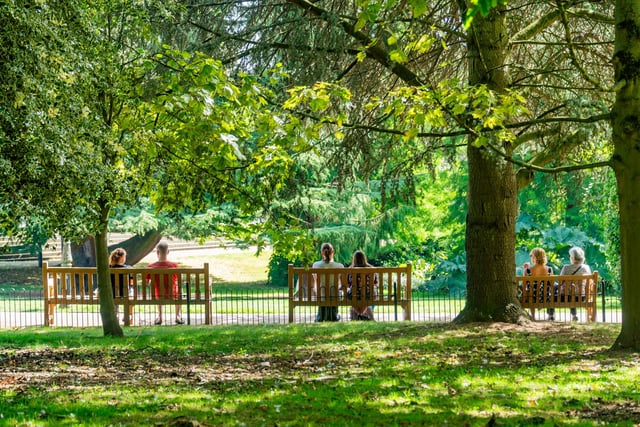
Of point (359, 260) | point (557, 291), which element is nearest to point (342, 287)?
point (359, 260)

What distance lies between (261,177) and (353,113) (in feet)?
10.7

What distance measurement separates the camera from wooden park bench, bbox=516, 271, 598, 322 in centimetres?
1467

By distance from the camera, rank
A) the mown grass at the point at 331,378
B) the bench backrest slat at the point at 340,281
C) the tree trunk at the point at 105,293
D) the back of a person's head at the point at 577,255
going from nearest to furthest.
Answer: the mown grass at the point at 331,378 → the tree trunk at the point at 105,293 → the bench backrest slat at the point at 340,281 → the back of a person's head at the point at 577,255

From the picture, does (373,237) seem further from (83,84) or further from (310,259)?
(83,84)

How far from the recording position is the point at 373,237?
2872cm

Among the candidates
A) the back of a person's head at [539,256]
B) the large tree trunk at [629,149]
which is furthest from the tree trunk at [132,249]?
the large tree trunk at [629,149]

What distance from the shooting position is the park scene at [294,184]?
6.96 metres

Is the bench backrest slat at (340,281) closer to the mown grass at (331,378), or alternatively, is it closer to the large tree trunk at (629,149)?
the mown grass at (331,378)

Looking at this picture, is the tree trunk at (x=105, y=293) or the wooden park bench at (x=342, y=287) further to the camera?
the wooden park bench at (x=342, y=287)

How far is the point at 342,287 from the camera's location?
15.2 metres

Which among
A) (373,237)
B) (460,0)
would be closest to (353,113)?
(460,0)

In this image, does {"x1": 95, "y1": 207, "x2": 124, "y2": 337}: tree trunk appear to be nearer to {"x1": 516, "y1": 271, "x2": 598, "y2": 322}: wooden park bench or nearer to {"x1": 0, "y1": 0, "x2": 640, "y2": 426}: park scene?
{"x1": 0, "y1": 0, "x2": 640, "y2": 426}: park scene

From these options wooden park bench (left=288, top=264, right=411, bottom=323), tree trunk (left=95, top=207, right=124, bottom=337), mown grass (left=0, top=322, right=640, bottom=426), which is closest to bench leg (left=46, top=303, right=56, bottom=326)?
mown grass (left=0, top=322, right=640, bottom=426)

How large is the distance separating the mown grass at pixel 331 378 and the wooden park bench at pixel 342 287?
2545mm
